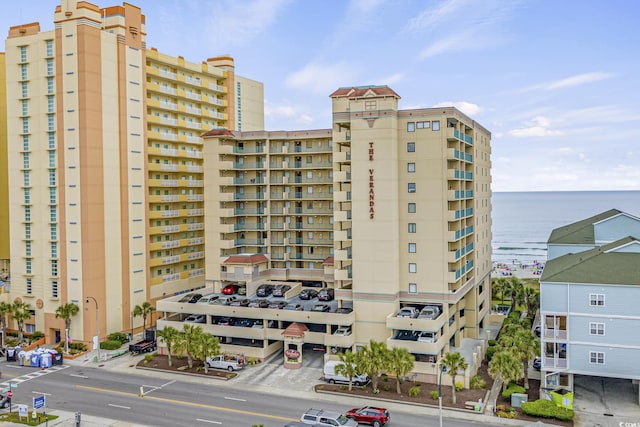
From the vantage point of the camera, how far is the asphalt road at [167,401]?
47.0 metres

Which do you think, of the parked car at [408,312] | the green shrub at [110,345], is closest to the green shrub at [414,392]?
the parked car at [408,312]

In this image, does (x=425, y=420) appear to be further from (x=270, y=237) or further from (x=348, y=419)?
(x=270, y=237)

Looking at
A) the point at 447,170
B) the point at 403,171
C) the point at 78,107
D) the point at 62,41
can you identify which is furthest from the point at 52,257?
the point at 447,170

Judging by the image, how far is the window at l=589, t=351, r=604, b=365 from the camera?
1948 inches

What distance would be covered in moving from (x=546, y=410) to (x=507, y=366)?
4801 millimetres

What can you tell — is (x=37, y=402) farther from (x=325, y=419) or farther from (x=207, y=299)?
(x=207, y=299)

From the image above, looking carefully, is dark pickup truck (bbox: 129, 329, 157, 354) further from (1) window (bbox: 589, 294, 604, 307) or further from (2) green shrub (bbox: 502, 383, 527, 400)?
(1) window (bbox: 589, 294, 604, 307)

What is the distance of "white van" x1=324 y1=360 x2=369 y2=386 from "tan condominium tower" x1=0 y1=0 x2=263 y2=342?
102 feet

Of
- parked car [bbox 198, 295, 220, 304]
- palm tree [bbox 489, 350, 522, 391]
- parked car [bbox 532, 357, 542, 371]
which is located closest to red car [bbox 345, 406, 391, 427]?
palm tree [bbox 489, 350, 522, 391]

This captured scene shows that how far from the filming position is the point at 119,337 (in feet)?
230

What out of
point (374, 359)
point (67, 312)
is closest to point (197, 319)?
point (67, 312)

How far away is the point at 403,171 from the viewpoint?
61469mm

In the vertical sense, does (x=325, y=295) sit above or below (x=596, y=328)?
below

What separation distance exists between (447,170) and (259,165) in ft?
98.6
